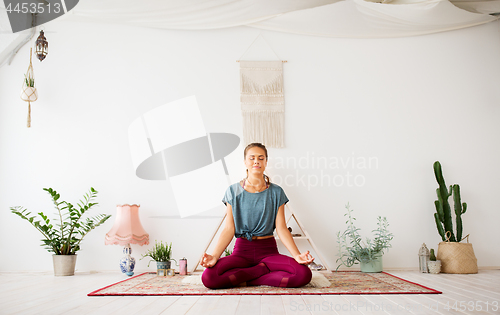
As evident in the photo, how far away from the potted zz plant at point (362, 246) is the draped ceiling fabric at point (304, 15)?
1995 mm

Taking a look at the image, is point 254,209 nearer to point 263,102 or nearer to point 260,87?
point 263,102

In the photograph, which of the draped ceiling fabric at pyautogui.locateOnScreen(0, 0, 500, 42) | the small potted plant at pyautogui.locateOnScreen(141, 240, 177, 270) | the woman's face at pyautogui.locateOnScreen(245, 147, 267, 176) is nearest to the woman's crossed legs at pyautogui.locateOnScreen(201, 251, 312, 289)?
the woman's face at pyautogui.locateOnScreen(245, 147, 267, 176)

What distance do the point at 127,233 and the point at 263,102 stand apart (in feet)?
6.46

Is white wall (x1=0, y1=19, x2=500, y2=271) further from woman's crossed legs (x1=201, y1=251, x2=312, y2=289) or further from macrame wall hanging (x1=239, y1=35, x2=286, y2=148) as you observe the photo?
woman's crossed legs (x1=201, y1=251, x2=312, y2=289)

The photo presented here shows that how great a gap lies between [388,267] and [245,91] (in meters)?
2.42

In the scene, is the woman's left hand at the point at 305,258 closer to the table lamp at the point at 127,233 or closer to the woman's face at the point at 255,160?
the woman's face at the point at 255,160

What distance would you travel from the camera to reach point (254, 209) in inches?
118

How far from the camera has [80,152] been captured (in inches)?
166

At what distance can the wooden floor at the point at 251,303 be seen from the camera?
6.52ft

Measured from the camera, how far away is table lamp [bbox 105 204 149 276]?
11.9 ft

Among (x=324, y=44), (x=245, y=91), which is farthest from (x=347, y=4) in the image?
(x=245, y=91)

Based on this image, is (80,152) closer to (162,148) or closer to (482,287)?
(162,148)

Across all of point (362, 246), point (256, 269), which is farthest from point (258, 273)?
point (362, 246)

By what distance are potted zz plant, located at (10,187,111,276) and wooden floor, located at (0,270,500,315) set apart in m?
0.80
